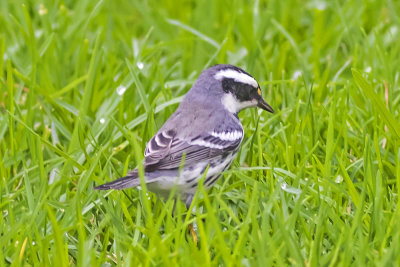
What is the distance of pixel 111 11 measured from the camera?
6477 millimetres

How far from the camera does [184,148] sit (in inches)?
147

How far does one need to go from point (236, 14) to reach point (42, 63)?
5.53ft

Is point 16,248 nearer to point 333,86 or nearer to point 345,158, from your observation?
point 345,158

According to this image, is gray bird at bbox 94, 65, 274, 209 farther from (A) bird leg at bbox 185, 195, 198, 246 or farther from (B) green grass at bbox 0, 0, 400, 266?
(B) green grass at bbox 0, 0, 400, 266

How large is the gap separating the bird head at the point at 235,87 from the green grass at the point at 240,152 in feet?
0.46

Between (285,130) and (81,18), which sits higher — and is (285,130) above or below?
below

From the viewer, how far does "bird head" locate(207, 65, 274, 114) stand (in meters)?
4.08

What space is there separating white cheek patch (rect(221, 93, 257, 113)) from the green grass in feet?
0.38

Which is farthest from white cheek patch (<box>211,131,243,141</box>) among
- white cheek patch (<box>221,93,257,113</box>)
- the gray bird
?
white cheek patch (<box>221,93,257,113</box>)

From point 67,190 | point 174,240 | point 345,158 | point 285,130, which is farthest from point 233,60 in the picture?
point 174,240

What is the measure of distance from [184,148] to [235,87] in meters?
0.57

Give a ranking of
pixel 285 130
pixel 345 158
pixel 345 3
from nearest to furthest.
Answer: pixel 345 158 < pixel 285 130 < pixel 345 3

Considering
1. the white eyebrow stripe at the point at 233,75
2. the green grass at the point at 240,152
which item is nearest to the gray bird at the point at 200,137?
the white eyebrow stripe at the point at 233,75

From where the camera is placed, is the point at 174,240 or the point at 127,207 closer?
the point at 174,240
